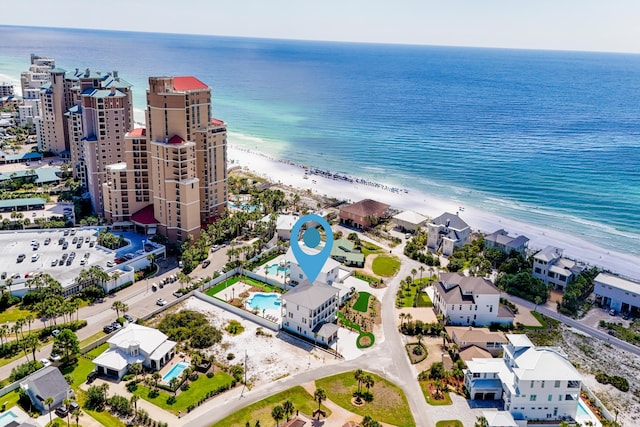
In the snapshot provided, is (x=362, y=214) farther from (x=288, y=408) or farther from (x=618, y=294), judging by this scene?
(x=288, y=408)

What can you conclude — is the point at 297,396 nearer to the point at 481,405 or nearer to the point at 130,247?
the point at 481,405

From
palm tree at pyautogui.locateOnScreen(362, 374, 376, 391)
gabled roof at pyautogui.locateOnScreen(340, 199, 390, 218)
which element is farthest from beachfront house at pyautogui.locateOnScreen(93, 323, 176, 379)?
gabled roof at pyautogui.locateOnScreen(340, 199, 390, 218)

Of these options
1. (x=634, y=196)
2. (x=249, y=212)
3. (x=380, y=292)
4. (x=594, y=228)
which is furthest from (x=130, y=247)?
(x=634, y=196)

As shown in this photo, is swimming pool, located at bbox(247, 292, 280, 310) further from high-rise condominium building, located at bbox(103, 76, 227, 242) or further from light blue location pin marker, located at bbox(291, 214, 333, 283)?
high-rise condominium building, located at bbox(103, 76, 227, 242)

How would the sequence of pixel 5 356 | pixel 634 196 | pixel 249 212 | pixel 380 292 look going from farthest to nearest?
1. pixel 634 196
2. pixel 249 212
3. pixel 380 292
4. pixel 5 356

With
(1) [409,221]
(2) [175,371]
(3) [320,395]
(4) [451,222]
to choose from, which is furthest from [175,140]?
(4) [451,222]

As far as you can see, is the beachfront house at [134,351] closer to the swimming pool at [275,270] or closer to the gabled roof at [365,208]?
the swimming pool at [275,270]
